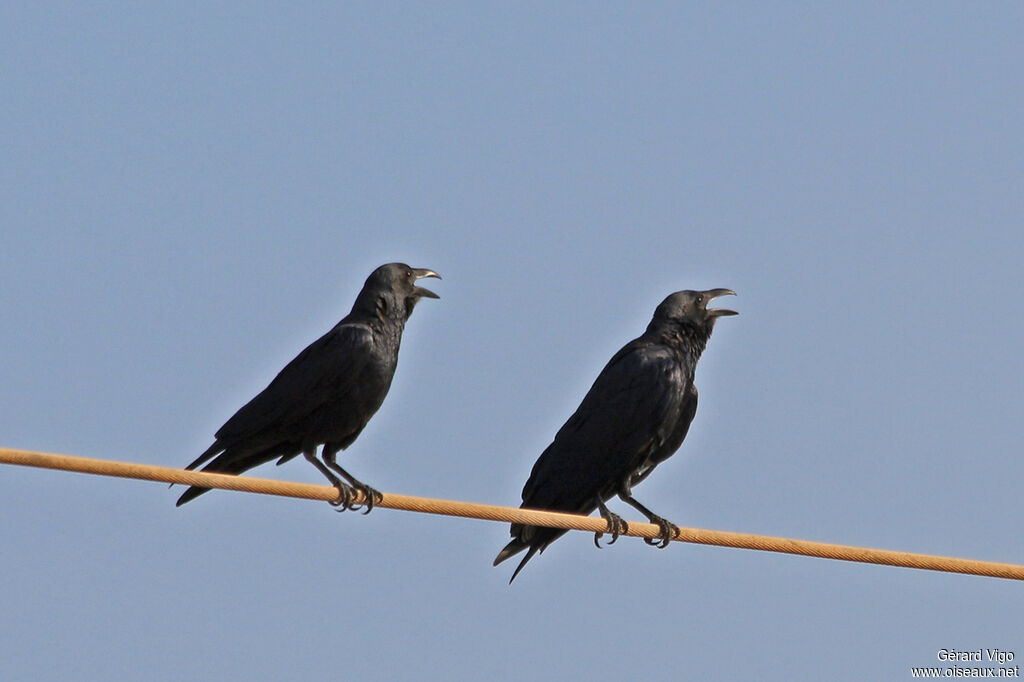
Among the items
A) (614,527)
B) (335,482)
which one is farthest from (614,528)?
(335,482)

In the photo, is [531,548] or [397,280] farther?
[397,280]

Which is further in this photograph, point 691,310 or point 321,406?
point 691,310

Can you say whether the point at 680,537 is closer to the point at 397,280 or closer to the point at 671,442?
the point at 671,442

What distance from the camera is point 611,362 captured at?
10.1m

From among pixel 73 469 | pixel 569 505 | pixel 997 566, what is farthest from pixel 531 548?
pixel 73 469

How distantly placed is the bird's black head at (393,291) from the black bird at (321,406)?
0.13m

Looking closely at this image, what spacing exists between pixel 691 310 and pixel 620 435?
1233mm

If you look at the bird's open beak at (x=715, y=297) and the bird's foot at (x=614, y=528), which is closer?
the bird's foot at (x=614, y=528)

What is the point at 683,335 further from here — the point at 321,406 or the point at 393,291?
the point at 321,406

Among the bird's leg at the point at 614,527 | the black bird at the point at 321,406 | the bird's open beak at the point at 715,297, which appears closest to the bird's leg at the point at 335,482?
the black bird at the point at 321,406

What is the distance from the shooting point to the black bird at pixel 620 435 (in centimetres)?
946

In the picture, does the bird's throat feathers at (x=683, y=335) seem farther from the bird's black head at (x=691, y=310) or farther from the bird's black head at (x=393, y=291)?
the bird's black head at (x=393, y=291)

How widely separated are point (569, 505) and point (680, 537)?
90cm

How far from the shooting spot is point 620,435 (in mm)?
9469
